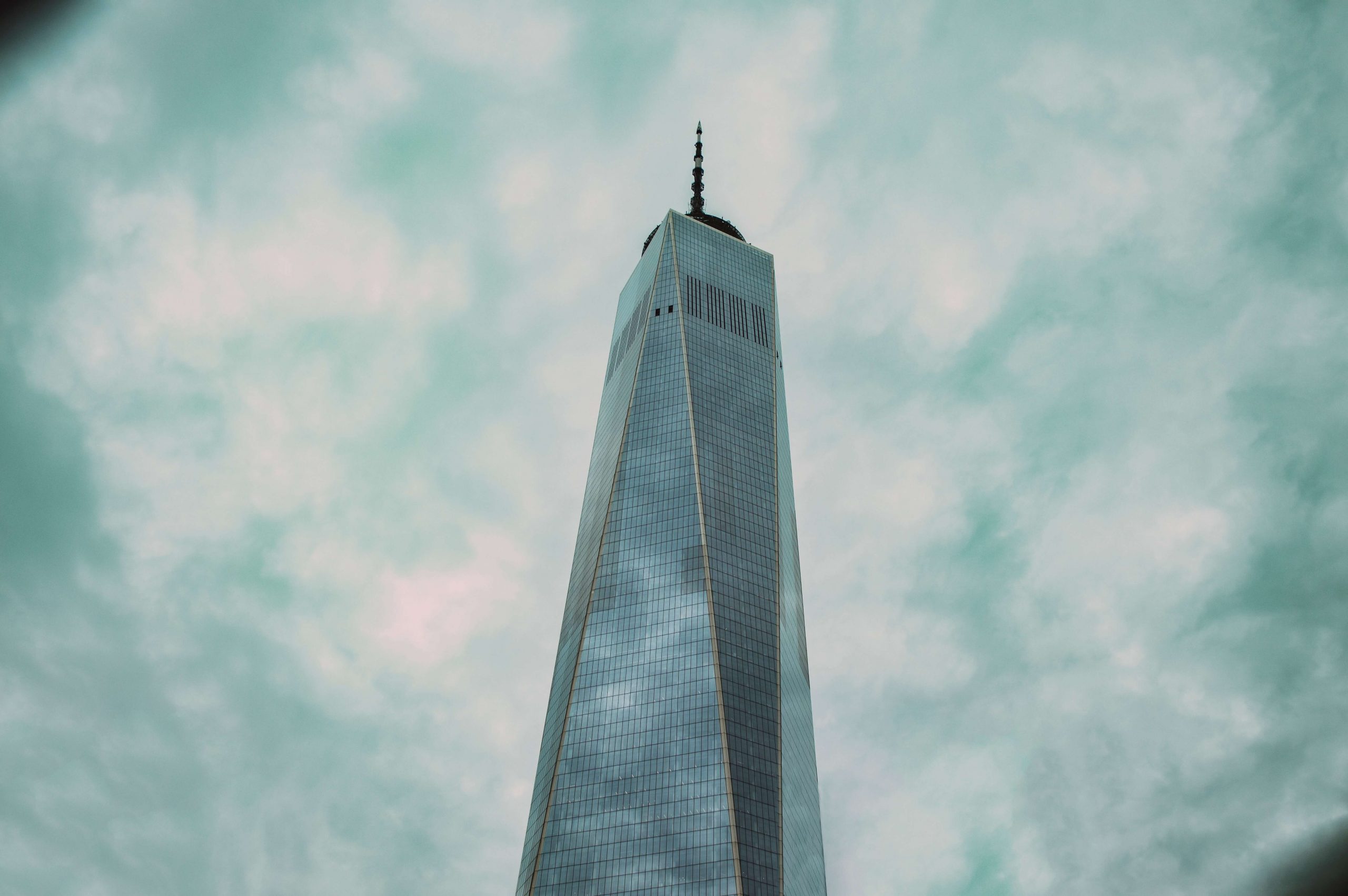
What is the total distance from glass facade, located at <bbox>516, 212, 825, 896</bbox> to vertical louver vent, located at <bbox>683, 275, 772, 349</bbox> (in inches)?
11.1

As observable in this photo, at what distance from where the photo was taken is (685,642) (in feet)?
349

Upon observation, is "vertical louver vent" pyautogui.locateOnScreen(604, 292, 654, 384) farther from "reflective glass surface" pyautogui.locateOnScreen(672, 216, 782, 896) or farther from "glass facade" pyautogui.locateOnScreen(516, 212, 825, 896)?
"reflective glass surface" pyautogui.locateOnScreen(672, 216, 782, 896)

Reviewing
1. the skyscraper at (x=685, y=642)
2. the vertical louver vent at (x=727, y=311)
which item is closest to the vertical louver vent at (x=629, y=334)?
the skyscraper at (x=685, y=642)

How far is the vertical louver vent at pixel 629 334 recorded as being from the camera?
140625mm

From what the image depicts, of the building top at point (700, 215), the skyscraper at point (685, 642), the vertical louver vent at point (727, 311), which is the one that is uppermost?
the building top at point (700, 215)

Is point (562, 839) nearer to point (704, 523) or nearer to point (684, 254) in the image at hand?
point (704, 523)

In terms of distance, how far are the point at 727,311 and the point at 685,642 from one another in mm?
55559

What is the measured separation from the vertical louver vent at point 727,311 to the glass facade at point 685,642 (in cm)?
28

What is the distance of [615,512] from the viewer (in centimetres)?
11906

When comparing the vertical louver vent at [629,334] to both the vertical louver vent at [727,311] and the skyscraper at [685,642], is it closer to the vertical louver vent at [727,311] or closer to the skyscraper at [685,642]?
the skyscraper at [685,642]

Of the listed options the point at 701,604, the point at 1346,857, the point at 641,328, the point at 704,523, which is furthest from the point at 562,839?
the point at 1346,857

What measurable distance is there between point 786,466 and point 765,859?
55924mm

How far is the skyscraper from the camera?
94562 millimetres

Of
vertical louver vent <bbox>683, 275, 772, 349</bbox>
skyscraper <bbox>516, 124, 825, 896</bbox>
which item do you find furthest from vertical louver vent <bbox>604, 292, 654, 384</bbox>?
vertical louver vent <bbox>683, 275, 772, 349</bbox>
